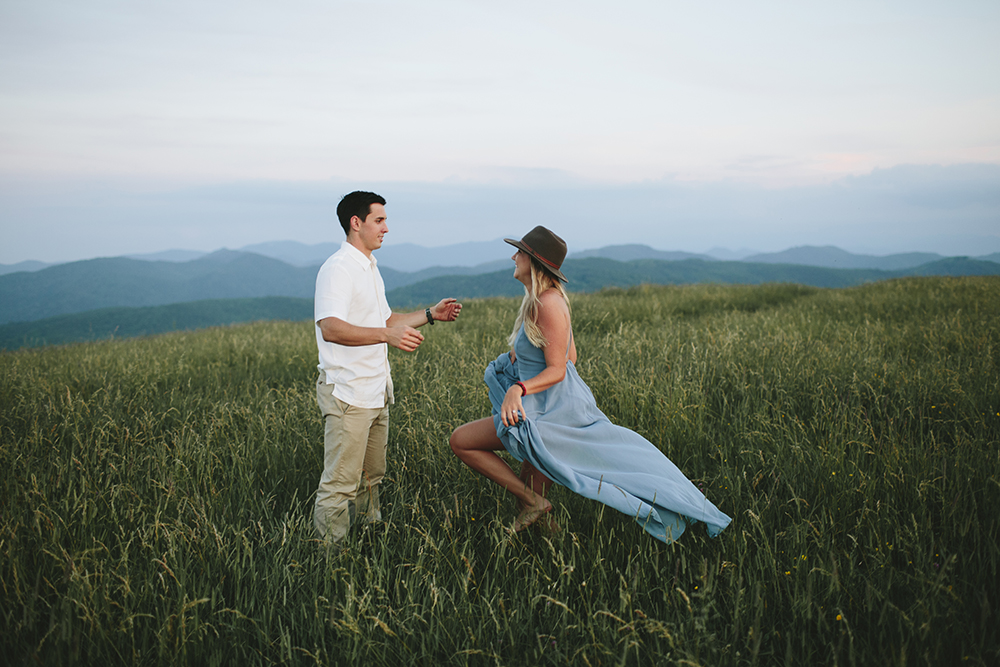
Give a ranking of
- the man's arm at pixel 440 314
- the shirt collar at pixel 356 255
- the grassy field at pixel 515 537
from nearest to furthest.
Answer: the grassy field at pixel 515 537
the shirt collar at pixel 356 255
the man's arm at pixel 440 314

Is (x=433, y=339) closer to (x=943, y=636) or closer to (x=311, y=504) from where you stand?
(x=311, y=504)

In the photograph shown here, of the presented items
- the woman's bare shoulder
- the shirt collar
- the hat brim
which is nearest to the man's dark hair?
the shirt collar

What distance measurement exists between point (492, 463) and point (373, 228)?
1.67 m

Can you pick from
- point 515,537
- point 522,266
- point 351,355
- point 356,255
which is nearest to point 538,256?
point 522,266

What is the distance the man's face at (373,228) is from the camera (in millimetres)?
3211

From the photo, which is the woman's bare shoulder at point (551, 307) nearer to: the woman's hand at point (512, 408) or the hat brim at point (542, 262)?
the hat brim at point (542, 262)

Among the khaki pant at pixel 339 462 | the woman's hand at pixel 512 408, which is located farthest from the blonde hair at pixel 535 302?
the khaki pant at pixel 339 462

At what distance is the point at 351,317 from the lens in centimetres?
314

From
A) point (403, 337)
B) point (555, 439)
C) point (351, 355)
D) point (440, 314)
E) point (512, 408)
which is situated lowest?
point (555, 439)

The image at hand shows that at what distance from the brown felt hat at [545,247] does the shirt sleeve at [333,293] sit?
3.59 feet

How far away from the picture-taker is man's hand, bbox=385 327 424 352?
2.82 metres

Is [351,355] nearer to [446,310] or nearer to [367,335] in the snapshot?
[367,335]

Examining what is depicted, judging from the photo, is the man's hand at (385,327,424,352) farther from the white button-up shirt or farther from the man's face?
the man's face

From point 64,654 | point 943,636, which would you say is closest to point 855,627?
point 943,636
